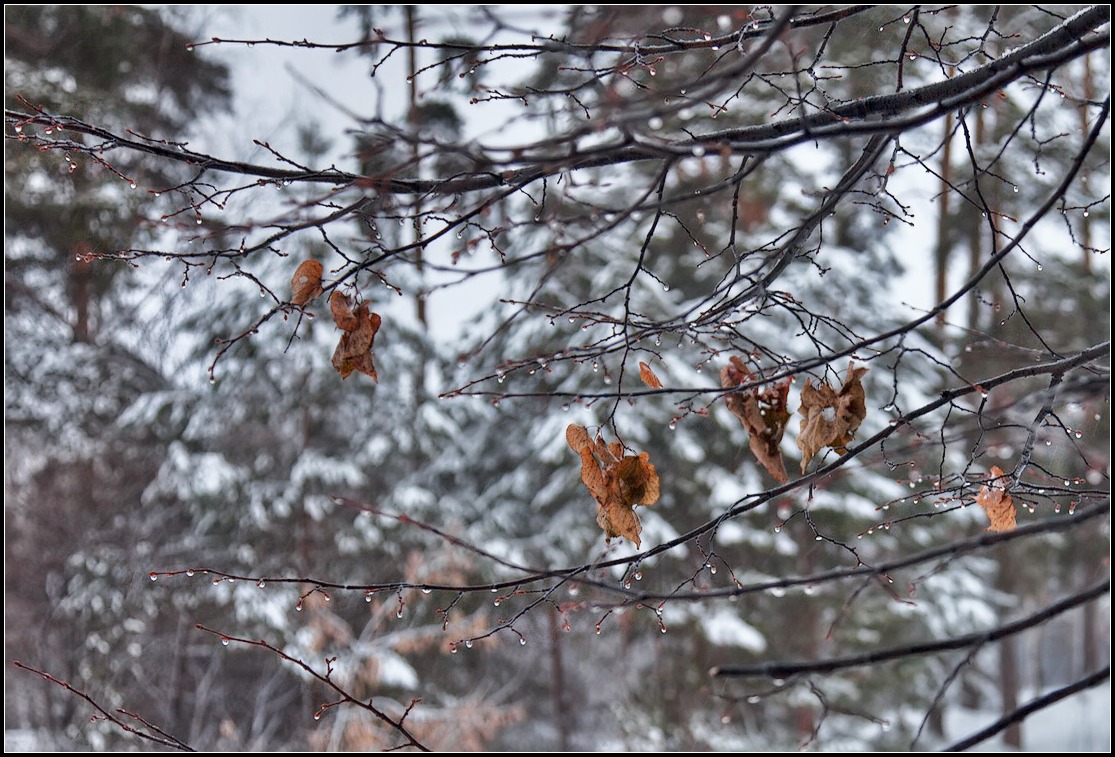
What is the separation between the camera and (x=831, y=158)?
6934 millimetres

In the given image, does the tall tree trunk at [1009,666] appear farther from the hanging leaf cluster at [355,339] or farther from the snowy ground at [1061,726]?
the hanging leaf cluster at [355,339]

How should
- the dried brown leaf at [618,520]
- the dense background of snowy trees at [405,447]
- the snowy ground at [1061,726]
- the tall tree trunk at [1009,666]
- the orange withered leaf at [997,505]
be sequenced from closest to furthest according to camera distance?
1. the dried brown leaf at [618,520]
2. the orange withered leaf at [997,505]
3. the dense background of snowy trees at [405,447]
4. the tall tree trunk at [1009,666]
5. the snowy ground at [1061,726]

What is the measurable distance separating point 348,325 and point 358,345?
35mm

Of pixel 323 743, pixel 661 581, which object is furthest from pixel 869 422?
pixel 323 743

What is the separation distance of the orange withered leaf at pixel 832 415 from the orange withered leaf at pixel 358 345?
0.69m

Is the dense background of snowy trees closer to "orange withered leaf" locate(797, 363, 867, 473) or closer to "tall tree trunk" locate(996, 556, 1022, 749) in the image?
"tall tree trunk" locate(996, 556, 1022, 749)

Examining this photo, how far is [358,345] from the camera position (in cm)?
131

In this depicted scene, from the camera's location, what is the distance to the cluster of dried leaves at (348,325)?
1.28 meters

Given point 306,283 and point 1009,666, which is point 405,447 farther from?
point 1009,666

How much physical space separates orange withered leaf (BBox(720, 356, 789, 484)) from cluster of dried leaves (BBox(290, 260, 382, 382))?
57cm

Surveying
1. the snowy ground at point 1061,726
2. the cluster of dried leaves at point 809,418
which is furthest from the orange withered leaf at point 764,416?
the snowy ground at point 1061,726

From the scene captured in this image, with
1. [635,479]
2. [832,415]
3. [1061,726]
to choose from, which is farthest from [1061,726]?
[635,479]

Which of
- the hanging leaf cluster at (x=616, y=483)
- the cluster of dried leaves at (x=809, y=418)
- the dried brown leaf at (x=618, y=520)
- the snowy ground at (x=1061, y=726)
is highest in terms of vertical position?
the snowy ground at (x=1061, y=726)

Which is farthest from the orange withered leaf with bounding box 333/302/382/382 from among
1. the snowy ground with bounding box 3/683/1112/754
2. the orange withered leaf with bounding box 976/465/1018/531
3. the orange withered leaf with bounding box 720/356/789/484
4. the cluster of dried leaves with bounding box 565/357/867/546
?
the snowy ground with bounding box 3/683/1112/754
